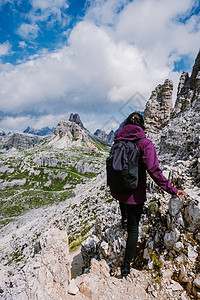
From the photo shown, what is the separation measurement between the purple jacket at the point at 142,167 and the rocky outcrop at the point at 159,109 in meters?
27.6

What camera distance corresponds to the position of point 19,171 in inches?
6220

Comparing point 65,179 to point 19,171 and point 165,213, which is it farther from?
point 165,213

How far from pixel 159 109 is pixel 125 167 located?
31.6 m

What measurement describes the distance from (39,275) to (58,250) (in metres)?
1.35

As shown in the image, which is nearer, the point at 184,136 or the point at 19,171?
the point at 184,136

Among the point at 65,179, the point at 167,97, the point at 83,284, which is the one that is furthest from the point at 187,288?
the point at 65,179

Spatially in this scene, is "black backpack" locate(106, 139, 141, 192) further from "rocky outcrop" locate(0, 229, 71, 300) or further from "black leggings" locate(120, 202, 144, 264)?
"rocky outcrop" locate(0, 229, 71, 300)

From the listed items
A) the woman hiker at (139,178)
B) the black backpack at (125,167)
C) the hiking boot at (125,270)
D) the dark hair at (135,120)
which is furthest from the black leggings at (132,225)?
the dark hair at (135,120)

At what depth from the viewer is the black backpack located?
488 centimetres

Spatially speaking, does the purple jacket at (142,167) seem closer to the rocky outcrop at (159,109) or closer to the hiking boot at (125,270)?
the hiking boot at (125,270)

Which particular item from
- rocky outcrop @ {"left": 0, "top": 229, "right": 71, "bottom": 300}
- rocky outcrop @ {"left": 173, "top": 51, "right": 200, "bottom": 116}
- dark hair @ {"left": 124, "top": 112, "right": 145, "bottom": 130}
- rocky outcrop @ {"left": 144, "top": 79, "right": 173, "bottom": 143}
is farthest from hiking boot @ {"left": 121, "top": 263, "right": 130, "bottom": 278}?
rocky outcrop @ {"left": 144, "top": 79, "right": 173, "bottom": 143}

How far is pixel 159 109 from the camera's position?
32.4 meters

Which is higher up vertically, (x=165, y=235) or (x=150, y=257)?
(x=165, y=235)

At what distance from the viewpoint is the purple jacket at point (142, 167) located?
197 inches
